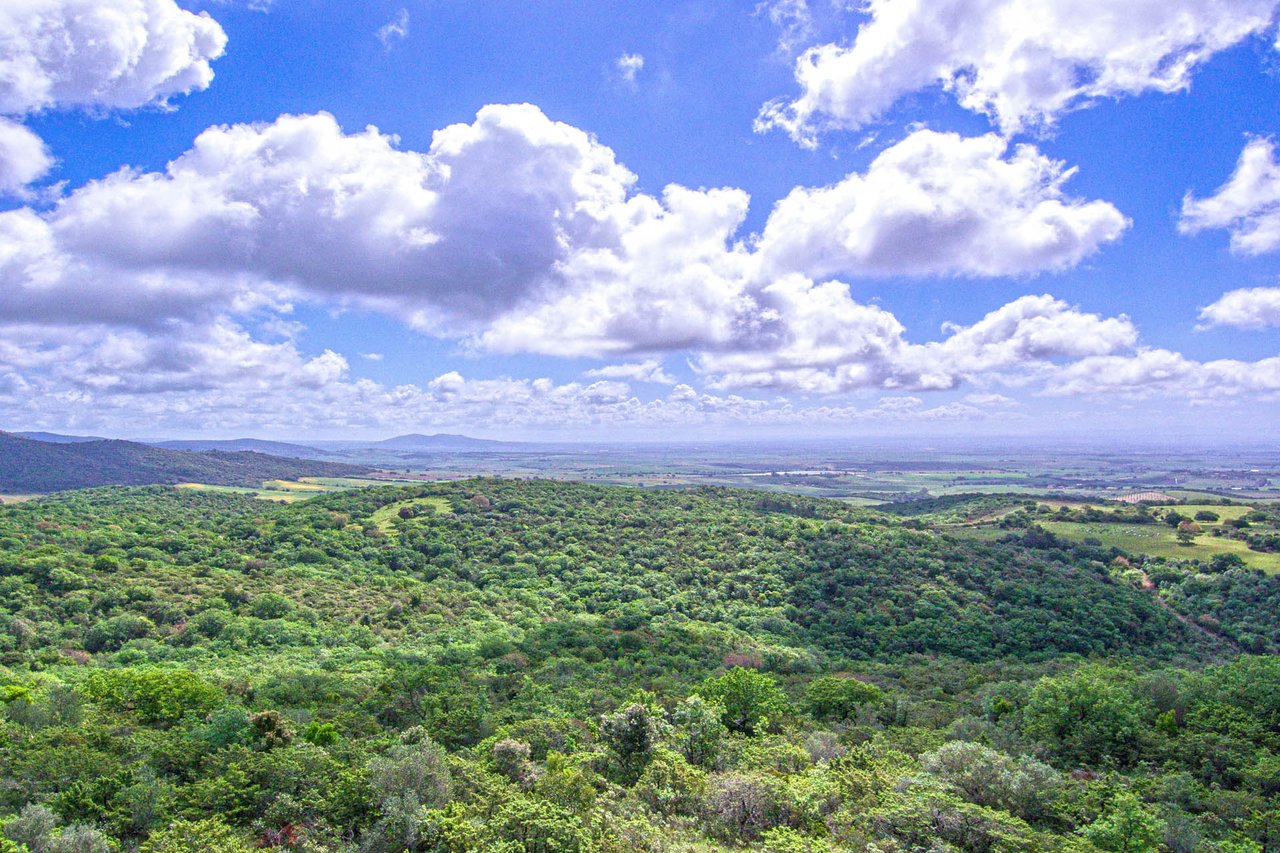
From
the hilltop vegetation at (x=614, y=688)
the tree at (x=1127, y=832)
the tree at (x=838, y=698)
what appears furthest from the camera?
the tree at (x=838, y=698)

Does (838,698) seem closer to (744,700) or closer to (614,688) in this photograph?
(744,700)

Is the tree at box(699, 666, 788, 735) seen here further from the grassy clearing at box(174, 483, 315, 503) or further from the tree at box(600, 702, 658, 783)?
the grassy clearing at box(174, 483, 315, 503)

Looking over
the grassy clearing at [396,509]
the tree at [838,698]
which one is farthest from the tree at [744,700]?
the grassy clearing at [396,509]

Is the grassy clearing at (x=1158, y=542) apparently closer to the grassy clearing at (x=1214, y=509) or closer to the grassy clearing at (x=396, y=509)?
the grassy clearing at (x=1214, y=509)

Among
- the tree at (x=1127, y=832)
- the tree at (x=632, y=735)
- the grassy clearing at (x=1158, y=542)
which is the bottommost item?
the grassy clearing at (x=1158, y=542)

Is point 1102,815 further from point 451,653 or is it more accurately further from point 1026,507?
point 1026,507

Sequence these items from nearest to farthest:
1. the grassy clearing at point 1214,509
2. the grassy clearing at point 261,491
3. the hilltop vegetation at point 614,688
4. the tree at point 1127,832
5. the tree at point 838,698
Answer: the tree at point 1127,832 < the hilltop vegetation at point 614,688 < the tree at point 838,698 < the grassy clearing at point 1214,509 < the grassy clearing at point 261,491
